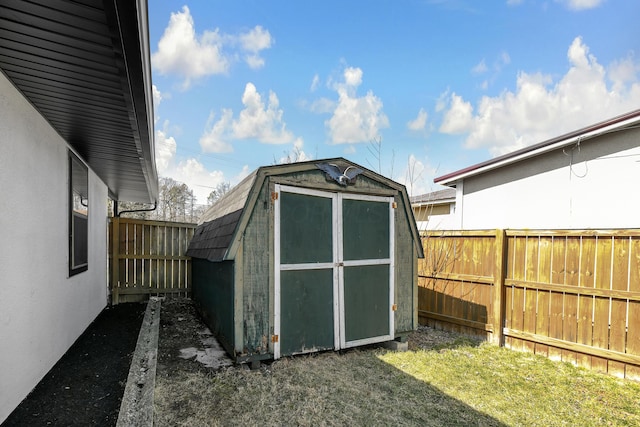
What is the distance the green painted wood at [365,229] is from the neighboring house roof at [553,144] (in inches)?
146

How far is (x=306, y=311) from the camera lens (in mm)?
3871

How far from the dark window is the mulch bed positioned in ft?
3.43

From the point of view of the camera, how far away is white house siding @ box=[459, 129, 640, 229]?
5047 mm

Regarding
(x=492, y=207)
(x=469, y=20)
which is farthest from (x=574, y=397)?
(x=469, y=20)

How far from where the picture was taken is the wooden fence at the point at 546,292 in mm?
3619

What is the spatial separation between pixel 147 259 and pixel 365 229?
5.52 metres

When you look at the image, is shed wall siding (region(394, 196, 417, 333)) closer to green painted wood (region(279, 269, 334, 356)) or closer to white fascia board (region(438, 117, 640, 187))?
green painted wood (region(279, 269, 334, 356))

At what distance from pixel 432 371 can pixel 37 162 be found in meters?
4.68

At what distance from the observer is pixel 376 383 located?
3.35 metres

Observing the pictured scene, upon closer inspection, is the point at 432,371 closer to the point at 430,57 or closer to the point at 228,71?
the point at 430,57

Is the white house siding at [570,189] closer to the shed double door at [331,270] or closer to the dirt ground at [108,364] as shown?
the dirt ground at [108,364]

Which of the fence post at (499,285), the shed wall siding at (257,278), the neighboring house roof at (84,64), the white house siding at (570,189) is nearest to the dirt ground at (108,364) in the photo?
the shed wall siding at (257,278)

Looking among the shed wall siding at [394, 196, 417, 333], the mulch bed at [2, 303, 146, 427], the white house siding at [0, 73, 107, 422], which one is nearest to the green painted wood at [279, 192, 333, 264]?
the shed wall siding at [394, 196, 417, 333]

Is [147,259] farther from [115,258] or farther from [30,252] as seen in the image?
[30,252]
